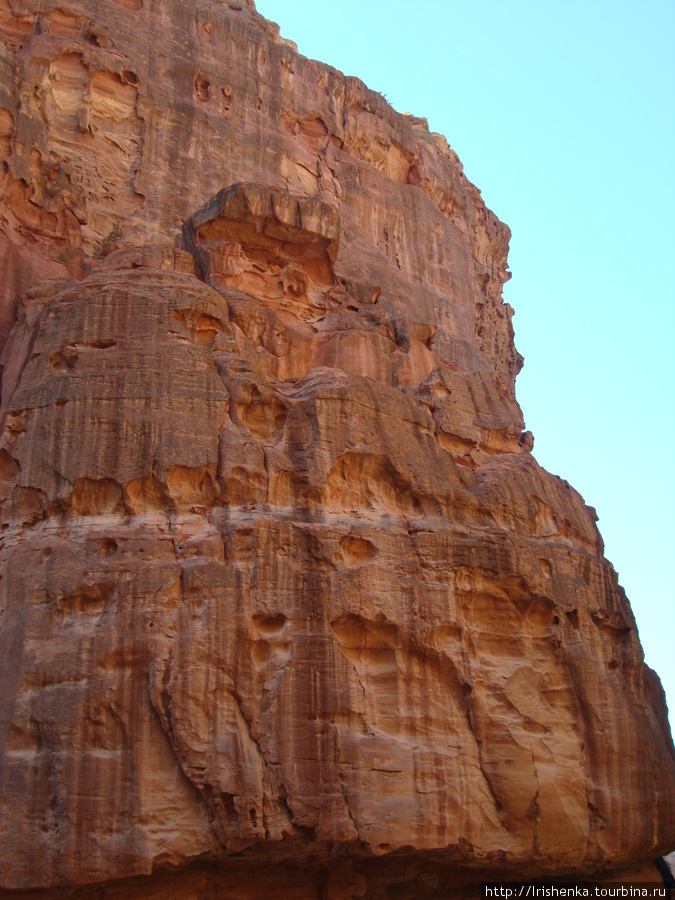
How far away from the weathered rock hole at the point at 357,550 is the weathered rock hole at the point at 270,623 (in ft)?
6.00

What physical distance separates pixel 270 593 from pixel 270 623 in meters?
0.51

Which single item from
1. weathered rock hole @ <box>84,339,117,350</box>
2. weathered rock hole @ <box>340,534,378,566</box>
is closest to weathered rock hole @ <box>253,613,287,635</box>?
weathered rock hole @ <box>340,534,378,566</box>

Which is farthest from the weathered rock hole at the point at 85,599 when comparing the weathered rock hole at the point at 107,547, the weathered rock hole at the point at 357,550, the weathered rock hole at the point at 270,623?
the weathered rock hole at the point at 357,550

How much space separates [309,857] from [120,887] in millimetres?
3005

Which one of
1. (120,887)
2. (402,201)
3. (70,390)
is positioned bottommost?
(120,887)

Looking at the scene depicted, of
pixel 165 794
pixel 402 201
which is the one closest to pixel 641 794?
pixel 165 794

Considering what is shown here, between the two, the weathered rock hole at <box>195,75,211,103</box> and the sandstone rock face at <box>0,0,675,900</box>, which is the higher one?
the weathered rock hole at <box>195,75,211,103</box>

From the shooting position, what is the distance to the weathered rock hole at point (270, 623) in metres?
15.5

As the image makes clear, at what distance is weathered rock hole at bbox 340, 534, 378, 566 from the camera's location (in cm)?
1683

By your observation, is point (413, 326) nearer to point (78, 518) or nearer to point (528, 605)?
point (528, 605)

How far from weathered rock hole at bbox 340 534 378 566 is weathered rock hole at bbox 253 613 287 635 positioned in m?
1.83

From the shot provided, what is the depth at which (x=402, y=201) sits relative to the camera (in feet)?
104

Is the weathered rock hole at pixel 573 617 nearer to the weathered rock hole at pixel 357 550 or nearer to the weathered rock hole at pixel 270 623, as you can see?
the weathered rock hole at pixel 357 550

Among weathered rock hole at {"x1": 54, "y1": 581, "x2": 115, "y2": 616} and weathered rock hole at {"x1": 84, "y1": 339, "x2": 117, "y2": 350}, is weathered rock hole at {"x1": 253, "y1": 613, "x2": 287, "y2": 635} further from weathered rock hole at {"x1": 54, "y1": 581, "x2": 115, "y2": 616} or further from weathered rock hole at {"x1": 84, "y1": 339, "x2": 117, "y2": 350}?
weathered rock hole at {"x1": 84, "y1": 339, "x2": 117, "y2": 350}
